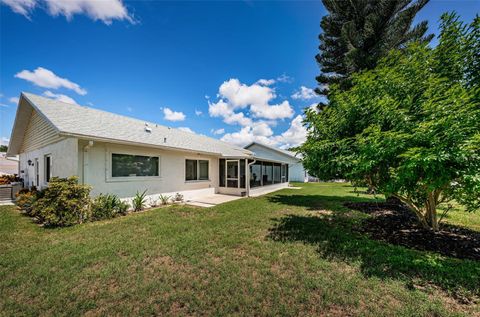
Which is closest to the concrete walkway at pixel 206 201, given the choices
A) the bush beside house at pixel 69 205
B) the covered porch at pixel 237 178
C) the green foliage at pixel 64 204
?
the covered porch at pixel 237 178

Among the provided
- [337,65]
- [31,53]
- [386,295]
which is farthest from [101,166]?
[337,65]

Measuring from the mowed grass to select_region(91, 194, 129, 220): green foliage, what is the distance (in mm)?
1101

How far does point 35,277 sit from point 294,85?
62.2ft

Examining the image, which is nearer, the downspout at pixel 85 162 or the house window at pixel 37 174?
the downspout at pixel 85 162

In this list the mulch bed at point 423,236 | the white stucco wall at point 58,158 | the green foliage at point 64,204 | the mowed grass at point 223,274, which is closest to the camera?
the mowed grass at point 223,274

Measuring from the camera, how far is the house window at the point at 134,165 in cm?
842

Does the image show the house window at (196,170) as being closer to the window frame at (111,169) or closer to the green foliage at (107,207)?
the window frame at (111,169)

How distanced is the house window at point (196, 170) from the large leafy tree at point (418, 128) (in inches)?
307

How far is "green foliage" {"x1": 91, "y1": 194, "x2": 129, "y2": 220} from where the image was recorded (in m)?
7.15

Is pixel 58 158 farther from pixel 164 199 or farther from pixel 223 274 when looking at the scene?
pixel 223 274

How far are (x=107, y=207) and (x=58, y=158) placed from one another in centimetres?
351

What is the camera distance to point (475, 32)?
4613mm

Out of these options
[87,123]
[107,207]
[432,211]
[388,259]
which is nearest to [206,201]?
[107,207]

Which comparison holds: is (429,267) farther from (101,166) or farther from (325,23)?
(325,23)
